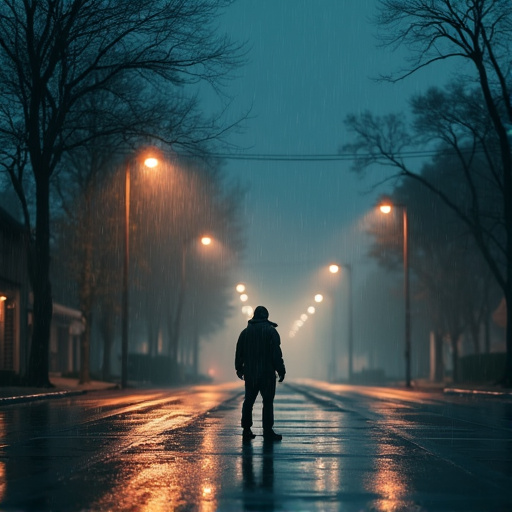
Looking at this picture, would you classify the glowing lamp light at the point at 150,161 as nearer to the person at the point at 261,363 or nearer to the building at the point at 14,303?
the building at the point at 14,303

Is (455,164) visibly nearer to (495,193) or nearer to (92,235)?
(495,193)

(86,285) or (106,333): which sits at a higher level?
(86,285)

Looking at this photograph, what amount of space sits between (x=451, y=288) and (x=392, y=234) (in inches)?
228

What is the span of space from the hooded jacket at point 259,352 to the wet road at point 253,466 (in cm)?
94

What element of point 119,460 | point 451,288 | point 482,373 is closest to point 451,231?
point 451,288

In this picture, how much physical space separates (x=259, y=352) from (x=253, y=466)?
3462mm

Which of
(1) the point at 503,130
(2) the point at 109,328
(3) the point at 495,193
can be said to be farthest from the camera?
(2) the point at 109,328

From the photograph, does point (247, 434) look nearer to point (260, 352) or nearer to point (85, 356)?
point (260, 352)

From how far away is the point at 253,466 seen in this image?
36.5 ft

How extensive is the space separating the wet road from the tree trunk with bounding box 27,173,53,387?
1680 centimetres

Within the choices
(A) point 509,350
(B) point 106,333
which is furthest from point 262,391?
(B) point 106,333

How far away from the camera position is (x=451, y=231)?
58594 mm

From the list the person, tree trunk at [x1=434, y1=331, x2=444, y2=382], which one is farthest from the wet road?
tree trunk at [x1=434, y1=331, x2=444, y2=382]

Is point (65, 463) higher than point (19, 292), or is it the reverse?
point (19, 292)
